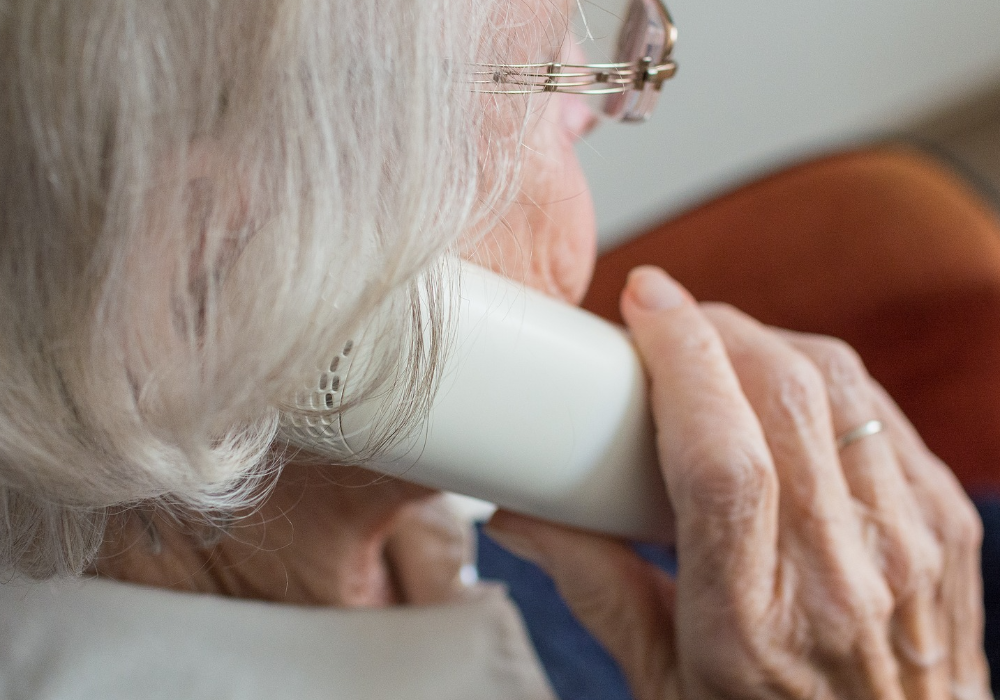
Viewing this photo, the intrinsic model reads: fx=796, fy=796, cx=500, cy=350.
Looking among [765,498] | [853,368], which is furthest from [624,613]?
[853,368]

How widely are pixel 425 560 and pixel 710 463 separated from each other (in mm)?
405

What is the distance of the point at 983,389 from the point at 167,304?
33.2 inches

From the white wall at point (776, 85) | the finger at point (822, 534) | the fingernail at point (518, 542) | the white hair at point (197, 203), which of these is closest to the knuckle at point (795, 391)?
the finger at point (822, 534)

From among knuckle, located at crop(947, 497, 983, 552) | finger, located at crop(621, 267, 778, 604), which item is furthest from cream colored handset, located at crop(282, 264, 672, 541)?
knuckle, located at crop(947, 497, 983, 552)

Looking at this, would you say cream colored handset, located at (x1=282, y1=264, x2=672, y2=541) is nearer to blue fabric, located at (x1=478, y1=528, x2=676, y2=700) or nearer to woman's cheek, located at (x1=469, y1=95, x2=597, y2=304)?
woman's cheek, located at (x1=469, y1=95, x2=597, y2=304)

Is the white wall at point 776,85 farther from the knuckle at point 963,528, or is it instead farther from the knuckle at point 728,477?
the knuckle at point 728,477

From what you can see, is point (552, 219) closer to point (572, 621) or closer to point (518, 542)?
point (518, 542)

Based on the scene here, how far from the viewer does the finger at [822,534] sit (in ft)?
1.95

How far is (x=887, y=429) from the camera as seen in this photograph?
0.73m

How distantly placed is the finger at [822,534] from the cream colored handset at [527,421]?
0.35ft

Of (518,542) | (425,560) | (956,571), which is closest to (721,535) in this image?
(518,542)

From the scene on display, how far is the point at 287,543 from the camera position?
0.61 m

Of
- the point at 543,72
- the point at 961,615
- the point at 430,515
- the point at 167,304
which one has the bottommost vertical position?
the point at 430,515

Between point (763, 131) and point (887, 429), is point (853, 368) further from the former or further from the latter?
point (763, 131)
